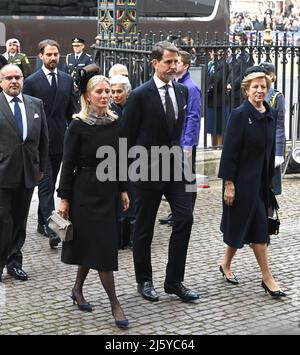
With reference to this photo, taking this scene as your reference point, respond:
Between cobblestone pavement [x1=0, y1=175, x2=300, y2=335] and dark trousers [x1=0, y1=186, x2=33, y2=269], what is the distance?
0.66 ft

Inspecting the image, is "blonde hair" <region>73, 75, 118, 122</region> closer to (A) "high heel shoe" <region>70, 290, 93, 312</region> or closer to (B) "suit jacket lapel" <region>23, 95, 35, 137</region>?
(B) "suit jacket lapel" <region>23, 95, 35, 137</region>

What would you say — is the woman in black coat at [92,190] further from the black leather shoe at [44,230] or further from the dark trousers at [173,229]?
the black leather shoe at [44,230]

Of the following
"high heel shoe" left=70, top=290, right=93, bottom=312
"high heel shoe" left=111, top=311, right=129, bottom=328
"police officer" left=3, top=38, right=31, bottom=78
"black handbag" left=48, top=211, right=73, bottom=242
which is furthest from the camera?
"police officer" left=3, top=38, right=31, bottom=78

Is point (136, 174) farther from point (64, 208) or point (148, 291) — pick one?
Result: point (148, 291)

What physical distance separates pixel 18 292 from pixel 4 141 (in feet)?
4.15

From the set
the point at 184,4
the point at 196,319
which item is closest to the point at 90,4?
the point at 184,4

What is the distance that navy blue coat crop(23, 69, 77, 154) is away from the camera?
9719 mm

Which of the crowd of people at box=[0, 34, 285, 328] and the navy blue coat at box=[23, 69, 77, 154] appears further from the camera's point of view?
the navy blue coat at box=[23, 69, 77, 154]

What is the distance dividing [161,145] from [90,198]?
847mm

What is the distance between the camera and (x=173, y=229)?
7.75 meters

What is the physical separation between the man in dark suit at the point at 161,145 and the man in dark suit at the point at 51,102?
2.06 meters

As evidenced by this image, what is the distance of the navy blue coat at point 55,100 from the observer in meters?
9.72

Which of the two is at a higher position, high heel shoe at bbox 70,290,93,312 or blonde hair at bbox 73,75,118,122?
Answer: blonde hair at bbox 73,75,118,122

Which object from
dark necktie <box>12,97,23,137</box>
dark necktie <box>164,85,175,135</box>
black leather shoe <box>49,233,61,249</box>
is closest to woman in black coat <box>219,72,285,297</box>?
dark necktie <box>164,85,175,135</box>
